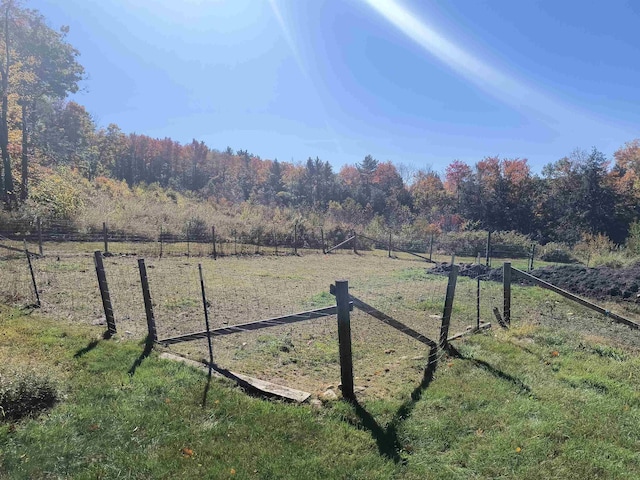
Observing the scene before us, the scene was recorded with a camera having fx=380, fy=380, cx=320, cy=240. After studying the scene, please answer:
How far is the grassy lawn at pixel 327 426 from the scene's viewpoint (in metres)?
2.89

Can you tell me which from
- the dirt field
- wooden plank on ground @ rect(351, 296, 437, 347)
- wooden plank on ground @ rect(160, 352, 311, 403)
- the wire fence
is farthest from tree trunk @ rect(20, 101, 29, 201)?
wooden plank on ground @ rect(351, 296, 437, 347)

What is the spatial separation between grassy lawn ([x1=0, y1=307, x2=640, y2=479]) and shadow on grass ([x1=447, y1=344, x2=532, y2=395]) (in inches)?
0.8

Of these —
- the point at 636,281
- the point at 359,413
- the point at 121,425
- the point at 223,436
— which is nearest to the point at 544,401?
the point at 359,413

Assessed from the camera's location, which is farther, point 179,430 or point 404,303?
point 404,303

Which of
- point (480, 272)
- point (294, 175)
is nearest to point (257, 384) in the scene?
point (480, 272)

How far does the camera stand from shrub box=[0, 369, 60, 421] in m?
3.42

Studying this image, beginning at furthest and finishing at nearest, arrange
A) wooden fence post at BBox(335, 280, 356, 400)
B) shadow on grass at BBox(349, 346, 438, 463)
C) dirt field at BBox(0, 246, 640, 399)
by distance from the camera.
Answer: dirt field at BBox(0, 246, 640, 399)
wooden fence post at BBox(335, 280, 356, 400)
shadow on grass at BBox(349, 346, 438, 463)

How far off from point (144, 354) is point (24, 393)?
149 cm

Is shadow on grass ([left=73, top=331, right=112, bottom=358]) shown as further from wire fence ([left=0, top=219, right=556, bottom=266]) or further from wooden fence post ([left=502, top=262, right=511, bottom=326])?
wire fence ([left=0, top=219, right=556, bottom=266])

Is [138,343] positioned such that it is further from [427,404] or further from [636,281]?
[636,281]

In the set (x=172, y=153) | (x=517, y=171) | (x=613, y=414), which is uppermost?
(x=172, y=153)

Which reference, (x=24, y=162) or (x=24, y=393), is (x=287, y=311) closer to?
(x=24, y=393)

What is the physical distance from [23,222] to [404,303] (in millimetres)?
20078

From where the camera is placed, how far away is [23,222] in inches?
760
